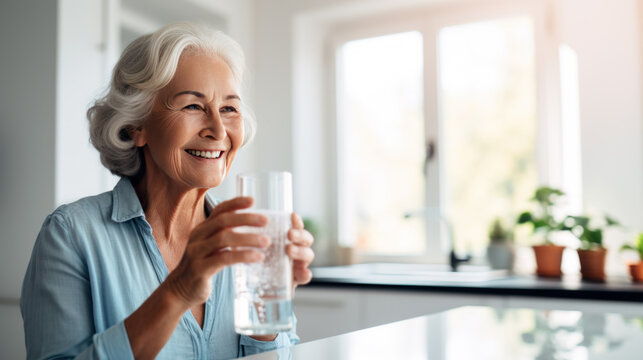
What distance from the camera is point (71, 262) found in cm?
112

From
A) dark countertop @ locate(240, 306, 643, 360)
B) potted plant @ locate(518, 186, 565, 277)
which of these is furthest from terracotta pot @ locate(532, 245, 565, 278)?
dark countertop @ locate(240, 306, 643, 360)

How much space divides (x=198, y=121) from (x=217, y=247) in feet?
1.74

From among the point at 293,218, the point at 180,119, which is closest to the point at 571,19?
the point at 180,119

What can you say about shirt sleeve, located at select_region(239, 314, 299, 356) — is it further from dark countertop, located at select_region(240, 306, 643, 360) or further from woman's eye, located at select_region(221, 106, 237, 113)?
woman's eye, located at select_region(221, 106, 237, 113)

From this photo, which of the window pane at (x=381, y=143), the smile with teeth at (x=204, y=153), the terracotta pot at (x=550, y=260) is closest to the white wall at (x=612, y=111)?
the terracotta pot at (x=550, y=260)

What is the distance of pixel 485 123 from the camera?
3.36 m

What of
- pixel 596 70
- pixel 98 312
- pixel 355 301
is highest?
pixel 596 70

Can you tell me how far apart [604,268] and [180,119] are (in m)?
2.06

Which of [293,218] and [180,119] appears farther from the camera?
[180,119]

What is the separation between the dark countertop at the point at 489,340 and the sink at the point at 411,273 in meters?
1.31

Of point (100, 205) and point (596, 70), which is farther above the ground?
point (596, 70)

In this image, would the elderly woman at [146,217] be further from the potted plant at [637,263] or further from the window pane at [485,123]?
the window pane at [485,123]

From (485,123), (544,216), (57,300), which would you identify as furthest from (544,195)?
(57,300)

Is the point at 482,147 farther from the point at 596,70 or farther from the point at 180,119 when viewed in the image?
the point at 180,119
